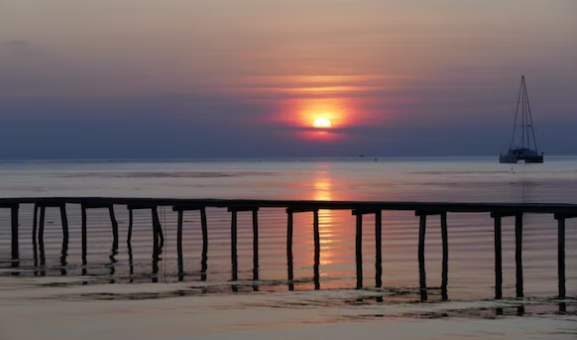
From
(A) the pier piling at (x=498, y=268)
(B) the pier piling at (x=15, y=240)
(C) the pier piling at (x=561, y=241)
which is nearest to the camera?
(A) the pier piling at (x=498, y=268)

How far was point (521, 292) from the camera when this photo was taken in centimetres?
2538

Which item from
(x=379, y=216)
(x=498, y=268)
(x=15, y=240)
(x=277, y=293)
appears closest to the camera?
(x=277, y=293)

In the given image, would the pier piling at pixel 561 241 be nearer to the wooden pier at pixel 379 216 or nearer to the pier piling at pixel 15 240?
the wooden pier at pixel 379 216

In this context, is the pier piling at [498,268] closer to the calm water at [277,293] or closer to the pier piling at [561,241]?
the calm water at [277,293]

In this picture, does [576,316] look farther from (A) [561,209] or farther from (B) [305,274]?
(B) [305,274]

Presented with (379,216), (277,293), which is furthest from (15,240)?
(277,293)

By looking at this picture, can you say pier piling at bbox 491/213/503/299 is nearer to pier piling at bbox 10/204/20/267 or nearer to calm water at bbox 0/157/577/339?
calm water at bbox 0/157/577/339

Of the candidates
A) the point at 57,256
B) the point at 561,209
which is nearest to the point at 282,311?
the point at 561,209

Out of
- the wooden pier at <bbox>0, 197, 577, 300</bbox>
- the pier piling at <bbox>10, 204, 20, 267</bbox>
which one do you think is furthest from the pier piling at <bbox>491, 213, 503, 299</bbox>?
the pier piling at <bbox>10, 204, 20, 267</bbox>

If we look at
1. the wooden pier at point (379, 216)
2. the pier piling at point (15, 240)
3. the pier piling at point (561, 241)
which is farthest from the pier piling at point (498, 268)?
the pier piling at point (15, 240)

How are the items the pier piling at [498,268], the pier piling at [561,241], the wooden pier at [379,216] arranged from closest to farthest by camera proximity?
1. the pier piling at [498,268]
2. the pier piling at [561,241]
3. the wooden pier at [379,216]

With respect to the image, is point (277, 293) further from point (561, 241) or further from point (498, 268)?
point (561, 241)

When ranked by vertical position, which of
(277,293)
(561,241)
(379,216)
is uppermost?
(379,216)

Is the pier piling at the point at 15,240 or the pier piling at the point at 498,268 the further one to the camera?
the pier piling at the point at 15,240
